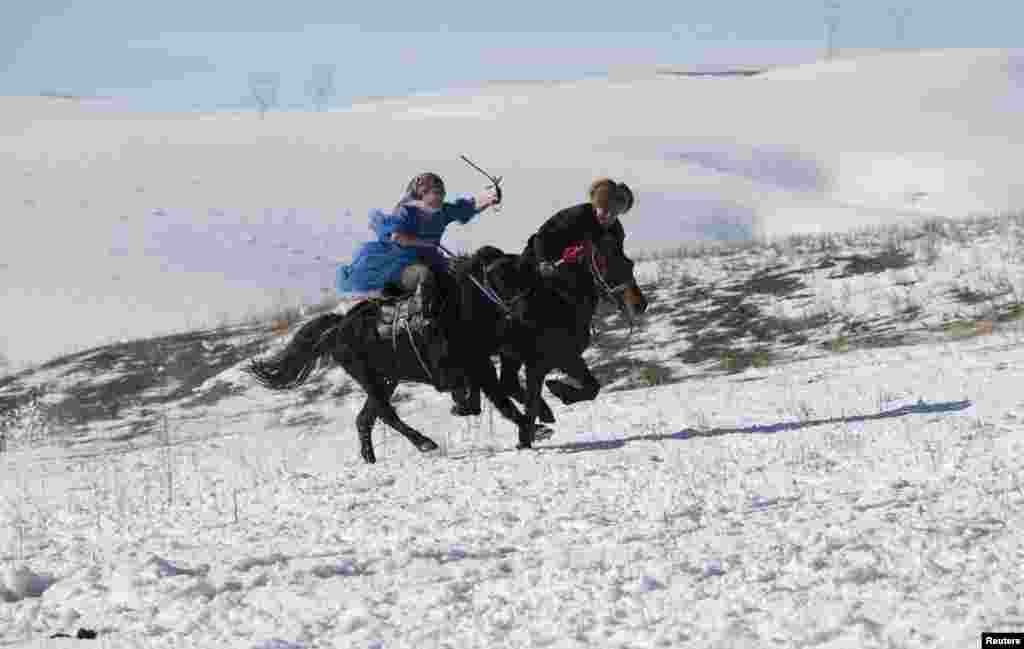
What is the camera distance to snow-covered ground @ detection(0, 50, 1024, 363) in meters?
27.9

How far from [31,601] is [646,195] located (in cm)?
3701

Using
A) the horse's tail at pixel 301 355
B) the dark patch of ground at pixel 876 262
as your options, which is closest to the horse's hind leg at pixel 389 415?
the horse's tail at pixel 301 355

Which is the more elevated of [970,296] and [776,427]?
[776,427]

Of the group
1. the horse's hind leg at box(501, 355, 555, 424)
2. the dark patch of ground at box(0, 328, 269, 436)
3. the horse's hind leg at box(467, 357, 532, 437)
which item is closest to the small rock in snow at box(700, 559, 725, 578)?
the horse's hind leg at box(467, 357, 532, 437)

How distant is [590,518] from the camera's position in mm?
5488

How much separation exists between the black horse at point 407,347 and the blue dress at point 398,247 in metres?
0.19

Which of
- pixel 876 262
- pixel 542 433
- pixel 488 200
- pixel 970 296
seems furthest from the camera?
pixel 876 262

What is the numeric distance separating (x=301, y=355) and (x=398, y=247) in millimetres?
1224

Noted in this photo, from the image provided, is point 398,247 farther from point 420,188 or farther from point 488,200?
point 488,200

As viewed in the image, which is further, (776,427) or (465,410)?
(465,410)

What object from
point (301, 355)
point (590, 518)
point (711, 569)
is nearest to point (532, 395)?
point (301, 355)

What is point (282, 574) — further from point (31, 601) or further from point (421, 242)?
point (421, 242)

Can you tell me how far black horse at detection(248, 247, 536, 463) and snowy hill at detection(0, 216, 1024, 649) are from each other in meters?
0.42

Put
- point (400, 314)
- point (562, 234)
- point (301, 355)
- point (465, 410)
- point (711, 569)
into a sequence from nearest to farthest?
1. point (711, 569)
2. point (562, 234)
3. point (465, 410)
4. point (400, 314)
5. point (301, 355)
